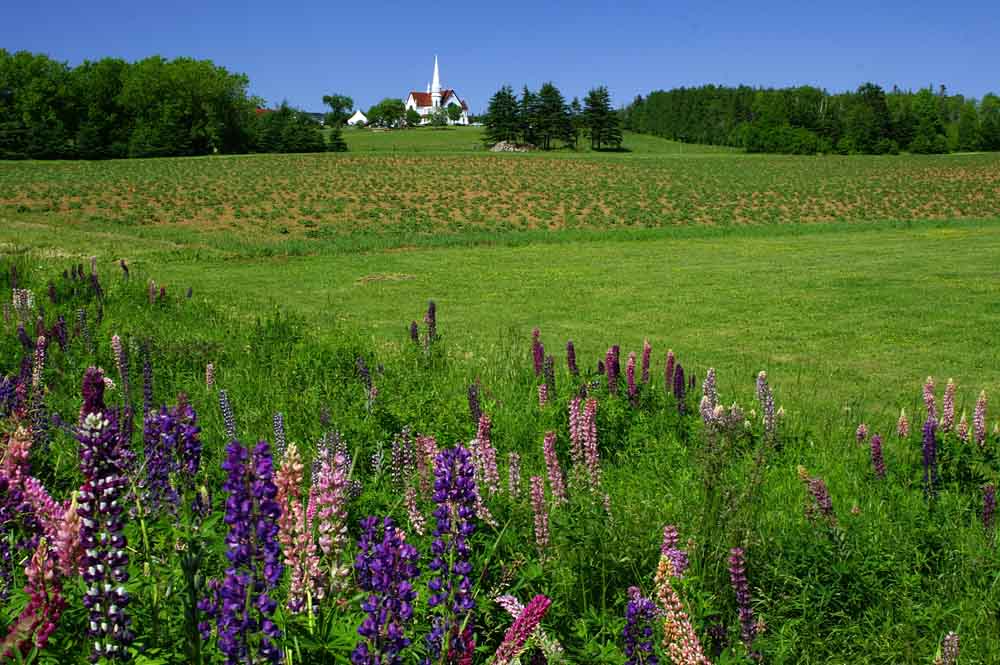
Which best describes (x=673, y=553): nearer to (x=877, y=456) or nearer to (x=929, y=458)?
(x=929, y=458)

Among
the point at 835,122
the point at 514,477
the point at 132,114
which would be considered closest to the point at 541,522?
the point at 514,477

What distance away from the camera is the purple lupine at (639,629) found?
2494 mm

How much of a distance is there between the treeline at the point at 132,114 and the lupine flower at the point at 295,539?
97104 mm

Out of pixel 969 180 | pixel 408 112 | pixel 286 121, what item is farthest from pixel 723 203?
pixel 408 112

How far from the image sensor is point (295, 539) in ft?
8.41

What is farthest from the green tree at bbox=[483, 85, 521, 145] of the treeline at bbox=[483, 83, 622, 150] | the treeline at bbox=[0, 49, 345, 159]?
the treeline at bbox=[0, 49, 345, 159]

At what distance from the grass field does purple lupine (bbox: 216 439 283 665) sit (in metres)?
0.16

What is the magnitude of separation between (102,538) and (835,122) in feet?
395

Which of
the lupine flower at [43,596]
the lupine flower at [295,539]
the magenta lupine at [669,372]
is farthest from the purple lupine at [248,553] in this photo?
the magenta lupine at [669,372]

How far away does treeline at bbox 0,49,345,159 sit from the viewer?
88.7 meters

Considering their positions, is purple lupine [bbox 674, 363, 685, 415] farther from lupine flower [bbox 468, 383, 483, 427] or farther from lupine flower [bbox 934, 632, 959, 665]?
lupine flower [bbox 934, 632, 959, 665]

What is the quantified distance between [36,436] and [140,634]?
2682mm

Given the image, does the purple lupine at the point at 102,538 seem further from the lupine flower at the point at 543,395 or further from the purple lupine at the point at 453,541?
the lupine flower at the point at 543,395

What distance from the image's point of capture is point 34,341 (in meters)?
8.14
